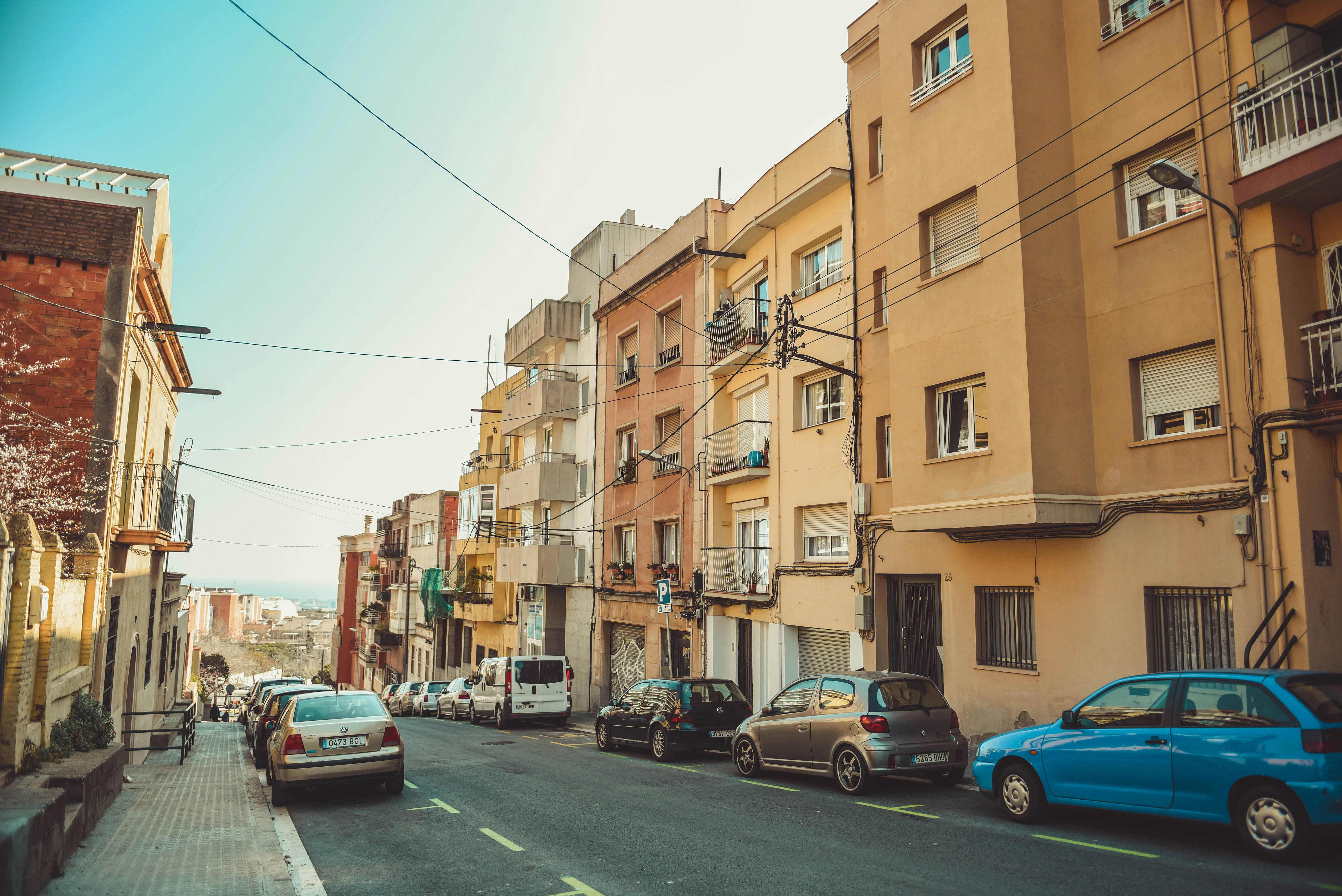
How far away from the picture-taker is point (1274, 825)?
7.14 metres

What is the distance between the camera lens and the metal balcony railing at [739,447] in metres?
21.8

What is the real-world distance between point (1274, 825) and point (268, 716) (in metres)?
16.5

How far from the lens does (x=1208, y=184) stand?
1182 centimetres

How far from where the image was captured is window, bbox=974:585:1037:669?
45.8ft

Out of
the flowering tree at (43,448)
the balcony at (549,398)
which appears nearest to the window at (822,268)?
the balcony at (549,398)

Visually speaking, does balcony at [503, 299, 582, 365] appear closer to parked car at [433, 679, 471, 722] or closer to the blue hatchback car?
parked car at [433, 679, 471, 722]

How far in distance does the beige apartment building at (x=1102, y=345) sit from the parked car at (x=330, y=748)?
9125 mm

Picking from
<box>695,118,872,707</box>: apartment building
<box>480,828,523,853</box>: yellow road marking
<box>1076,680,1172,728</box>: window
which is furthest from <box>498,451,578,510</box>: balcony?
<box>1076,680,1172,728</box>: window

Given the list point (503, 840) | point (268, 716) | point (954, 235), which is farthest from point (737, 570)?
point (503, 840)

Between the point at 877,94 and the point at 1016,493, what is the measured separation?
389 inches

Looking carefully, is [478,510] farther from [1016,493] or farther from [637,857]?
[637,857]

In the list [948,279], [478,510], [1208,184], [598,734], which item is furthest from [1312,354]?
[478,510]

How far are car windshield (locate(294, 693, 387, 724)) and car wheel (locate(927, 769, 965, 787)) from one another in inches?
305

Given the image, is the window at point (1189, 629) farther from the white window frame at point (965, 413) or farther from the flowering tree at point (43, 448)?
the flowering tree at point (43, 448)
